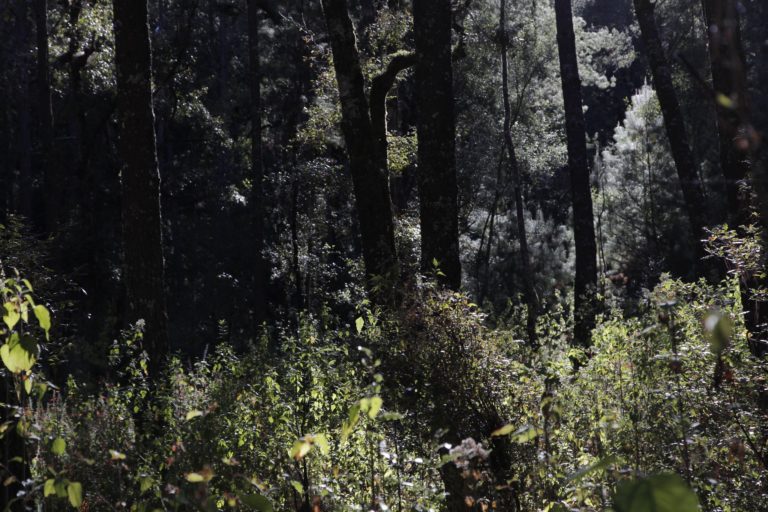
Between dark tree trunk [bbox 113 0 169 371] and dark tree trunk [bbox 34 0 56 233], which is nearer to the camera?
dark tree trunk [bbox 113 0 169 371]

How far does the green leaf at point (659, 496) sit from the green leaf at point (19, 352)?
1810 mm

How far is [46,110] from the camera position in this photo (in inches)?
802

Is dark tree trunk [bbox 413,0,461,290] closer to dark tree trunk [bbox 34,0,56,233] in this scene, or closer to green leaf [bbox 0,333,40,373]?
green leaf [bbox 0,333,40,373]

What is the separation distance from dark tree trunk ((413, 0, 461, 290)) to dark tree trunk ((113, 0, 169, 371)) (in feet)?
8.04

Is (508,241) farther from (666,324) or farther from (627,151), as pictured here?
(666,324)

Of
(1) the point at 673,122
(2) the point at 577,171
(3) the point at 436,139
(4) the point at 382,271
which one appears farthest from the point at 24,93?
(4) the point at 382,271

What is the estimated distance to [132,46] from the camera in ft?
25.4

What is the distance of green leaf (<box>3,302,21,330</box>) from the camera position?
2.46 m

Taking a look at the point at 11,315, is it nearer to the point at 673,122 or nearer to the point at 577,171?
the point at 673,122

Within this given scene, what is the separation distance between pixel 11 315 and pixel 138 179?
542 centimetres

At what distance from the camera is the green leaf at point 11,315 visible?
2.46 metres

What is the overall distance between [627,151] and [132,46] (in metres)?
26.3

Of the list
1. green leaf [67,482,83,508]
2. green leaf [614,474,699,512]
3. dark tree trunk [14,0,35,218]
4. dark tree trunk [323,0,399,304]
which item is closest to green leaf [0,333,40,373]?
green leaf [67,482,83,508]

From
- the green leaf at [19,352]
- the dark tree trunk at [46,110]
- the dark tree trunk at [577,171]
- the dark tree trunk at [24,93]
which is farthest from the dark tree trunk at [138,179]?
the dark tree trunk at [24,93]
